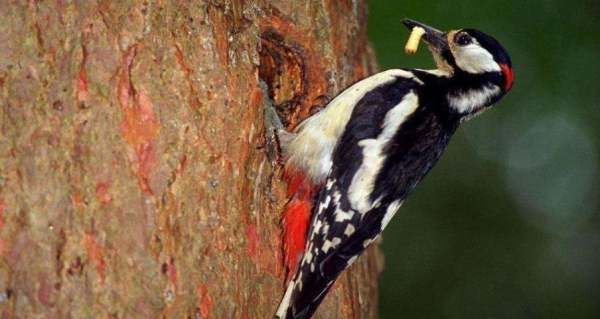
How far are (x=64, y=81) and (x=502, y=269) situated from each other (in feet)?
19.7

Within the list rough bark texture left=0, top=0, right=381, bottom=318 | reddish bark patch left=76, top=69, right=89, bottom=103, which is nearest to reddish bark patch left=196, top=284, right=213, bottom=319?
rough bark texture left=0, top=0, right=381, bottom=318

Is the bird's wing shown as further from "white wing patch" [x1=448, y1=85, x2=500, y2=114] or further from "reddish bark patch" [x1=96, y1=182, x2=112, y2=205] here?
"reddish bark patch" [x1=96, y1=182, x2=112, y2=205]

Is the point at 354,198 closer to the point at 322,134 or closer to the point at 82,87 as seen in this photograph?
the point at 322,134

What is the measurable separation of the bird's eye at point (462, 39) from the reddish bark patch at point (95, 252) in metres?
2.24

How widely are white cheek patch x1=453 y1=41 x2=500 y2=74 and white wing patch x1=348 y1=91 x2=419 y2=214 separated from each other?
49 cm

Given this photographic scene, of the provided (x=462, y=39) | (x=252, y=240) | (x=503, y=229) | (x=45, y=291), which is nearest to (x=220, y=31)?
(x=252, y=240)

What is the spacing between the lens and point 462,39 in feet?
12.7

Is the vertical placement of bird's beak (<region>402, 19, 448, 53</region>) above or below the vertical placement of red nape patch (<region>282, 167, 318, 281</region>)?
above

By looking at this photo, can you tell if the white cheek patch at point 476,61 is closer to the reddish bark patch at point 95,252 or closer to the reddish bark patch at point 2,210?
the reddish bark patch at point 95,252

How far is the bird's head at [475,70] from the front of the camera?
3.68 m

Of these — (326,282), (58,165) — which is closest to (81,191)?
(58,165)

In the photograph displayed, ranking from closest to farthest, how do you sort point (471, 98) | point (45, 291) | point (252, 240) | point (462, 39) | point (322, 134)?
point (45, 291) < point (252, 240) < point (322, 134) < point (471, 98) < point (462, 39)

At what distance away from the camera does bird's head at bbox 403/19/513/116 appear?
3.68 metres

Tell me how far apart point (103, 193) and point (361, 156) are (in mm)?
1321
